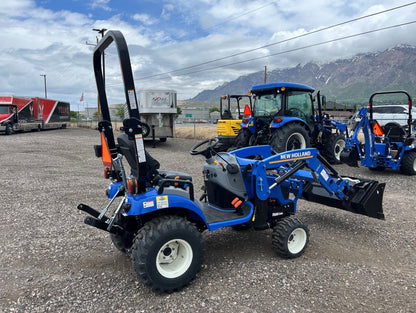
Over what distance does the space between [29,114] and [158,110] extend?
50.6 ft

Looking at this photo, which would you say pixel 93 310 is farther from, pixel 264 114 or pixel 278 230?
pixel 264 114

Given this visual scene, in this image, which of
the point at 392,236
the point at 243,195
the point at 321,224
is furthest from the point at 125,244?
the point at 392,236

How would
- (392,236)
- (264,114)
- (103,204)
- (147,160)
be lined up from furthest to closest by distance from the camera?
(264,114) < (103,204) < (392,236) < (147,160)

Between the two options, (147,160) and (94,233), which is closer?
(147,160)

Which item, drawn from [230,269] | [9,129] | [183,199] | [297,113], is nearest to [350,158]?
[297,113]

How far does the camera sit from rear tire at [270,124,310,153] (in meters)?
8.86

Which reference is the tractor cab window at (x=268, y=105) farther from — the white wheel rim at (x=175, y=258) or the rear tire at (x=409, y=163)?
the white wheel rim at (x=175, y=258)

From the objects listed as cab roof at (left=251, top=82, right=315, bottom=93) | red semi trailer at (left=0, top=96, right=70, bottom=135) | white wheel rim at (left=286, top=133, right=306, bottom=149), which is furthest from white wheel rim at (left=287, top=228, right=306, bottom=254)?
red semi trailer at (left=0, top=96, right=70, bottom=135)

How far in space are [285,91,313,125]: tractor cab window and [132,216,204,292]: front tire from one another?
22.7ft

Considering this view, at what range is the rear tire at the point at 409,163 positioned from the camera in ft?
28.0

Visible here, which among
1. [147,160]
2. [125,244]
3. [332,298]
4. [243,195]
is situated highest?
[147,160]

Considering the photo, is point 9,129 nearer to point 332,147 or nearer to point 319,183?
point 332,147

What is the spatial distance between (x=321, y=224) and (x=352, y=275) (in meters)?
1.66

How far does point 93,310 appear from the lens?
2984 millimetres
